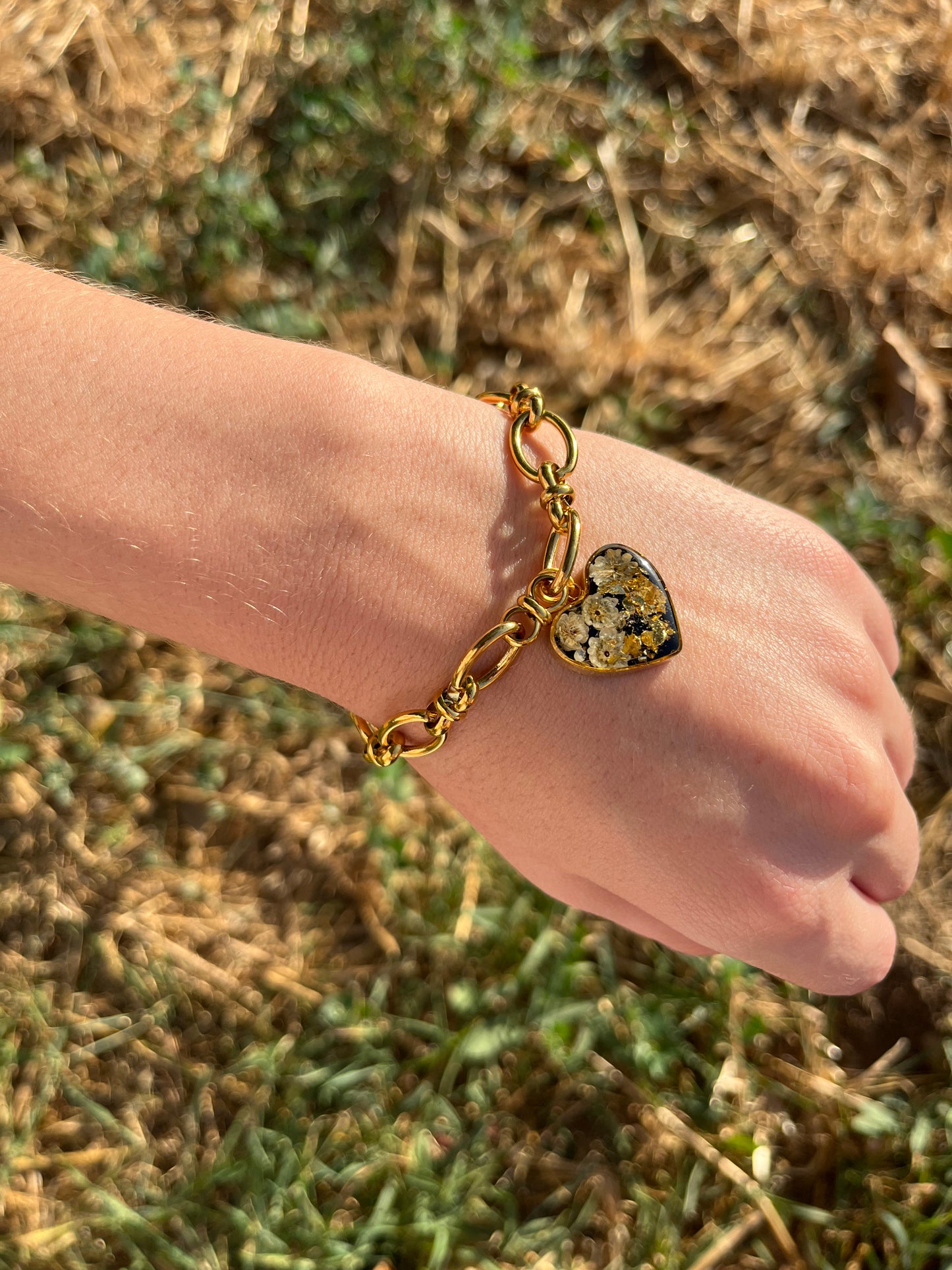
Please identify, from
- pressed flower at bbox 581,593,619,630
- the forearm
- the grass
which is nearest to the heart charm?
pressed flower at bbox 581,593,619,630

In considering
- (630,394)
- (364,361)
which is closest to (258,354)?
(364,361)

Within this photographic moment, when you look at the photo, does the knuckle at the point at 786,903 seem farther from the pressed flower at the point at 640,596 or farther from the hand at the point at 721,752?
the pressed flower at the point at 640,596

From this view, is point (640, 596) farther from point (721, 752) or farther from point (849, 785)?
point (849, 785)

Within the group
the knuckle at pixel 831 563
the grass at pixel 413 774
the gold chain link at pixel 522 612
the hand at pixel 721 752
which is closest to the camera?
the gold chain link at pixel 522 612

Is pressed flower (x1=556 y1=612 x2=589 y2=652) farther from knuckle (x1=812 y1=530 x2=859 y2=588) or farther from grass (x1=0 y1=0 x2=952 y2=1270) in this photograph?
grass (x1=0 y1=0 x2=952 y2=1270)

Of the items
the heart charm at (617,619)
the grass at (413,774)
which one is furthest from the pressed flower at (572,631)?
the grass at (413,774)

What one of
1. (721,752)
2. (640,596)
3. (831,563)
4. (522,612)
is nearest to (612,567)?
(640,596)

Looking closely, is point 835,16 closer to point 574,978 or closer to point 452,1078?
point 574,978
